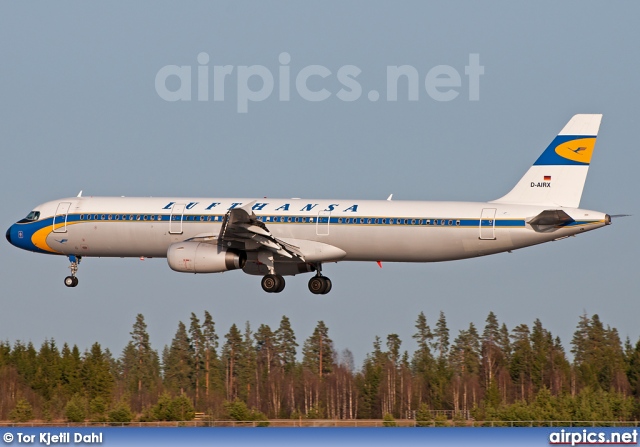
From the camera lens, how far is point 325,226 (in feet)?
216

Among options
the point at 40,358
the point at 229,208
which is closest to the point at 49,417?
the point at 40,358

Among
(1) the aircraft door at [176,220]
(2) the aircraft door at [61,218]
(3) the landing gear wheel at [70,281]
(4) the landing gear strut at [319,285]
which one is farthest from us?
(3) the landing gear wheel at [70,281]

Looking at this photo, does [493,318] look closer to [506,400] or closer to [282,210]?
[506,400]

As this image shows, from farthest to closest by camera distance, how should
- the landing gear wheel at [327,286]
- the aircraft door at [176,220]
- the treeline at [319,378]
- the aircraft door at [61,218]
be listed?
the treeline at [319,378] → the aircraft door at [61,218] → the landing gear wheel at [327,286] → the aircraft door at [176,220]

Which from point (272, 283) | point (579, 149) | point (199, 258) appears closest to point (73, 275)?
point (199, 258)

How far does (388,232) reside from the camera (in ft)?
212

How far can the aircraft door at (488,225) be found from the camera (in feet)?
208

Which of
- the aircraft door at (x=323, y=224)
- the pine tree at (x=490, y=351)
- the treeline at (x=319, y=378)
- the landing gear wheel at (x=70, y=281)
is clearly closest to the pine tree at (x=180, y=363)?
the treeline at (x=319, y=378)

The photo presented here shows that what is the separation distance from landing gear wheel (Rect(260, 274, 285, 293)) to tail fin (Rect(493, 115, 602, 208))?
474 inches

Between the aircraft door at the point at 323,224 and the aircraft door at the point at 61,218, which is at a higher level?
the aircraft door at the point at 61,218

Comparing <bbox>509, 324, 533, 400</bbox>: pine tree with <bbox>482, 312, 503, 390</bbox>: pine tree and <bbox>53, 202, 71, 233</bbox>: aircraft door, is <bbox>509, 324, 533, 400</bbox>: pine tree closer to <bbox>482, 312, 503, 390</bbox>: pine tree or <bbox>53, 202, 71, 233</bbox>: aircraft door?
<bbox>482, 312, 503, 390</bbox>: pine tree

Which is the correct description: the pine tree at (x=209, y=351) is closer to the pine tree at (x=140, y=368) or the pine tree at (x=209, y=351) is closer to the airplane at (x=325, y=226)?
the pine tree at (x=140, y=368)

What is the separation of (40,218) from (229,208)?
1108 centimetres

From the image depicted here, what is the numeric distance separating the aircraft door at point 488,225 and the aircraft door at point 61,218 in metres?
22.3
